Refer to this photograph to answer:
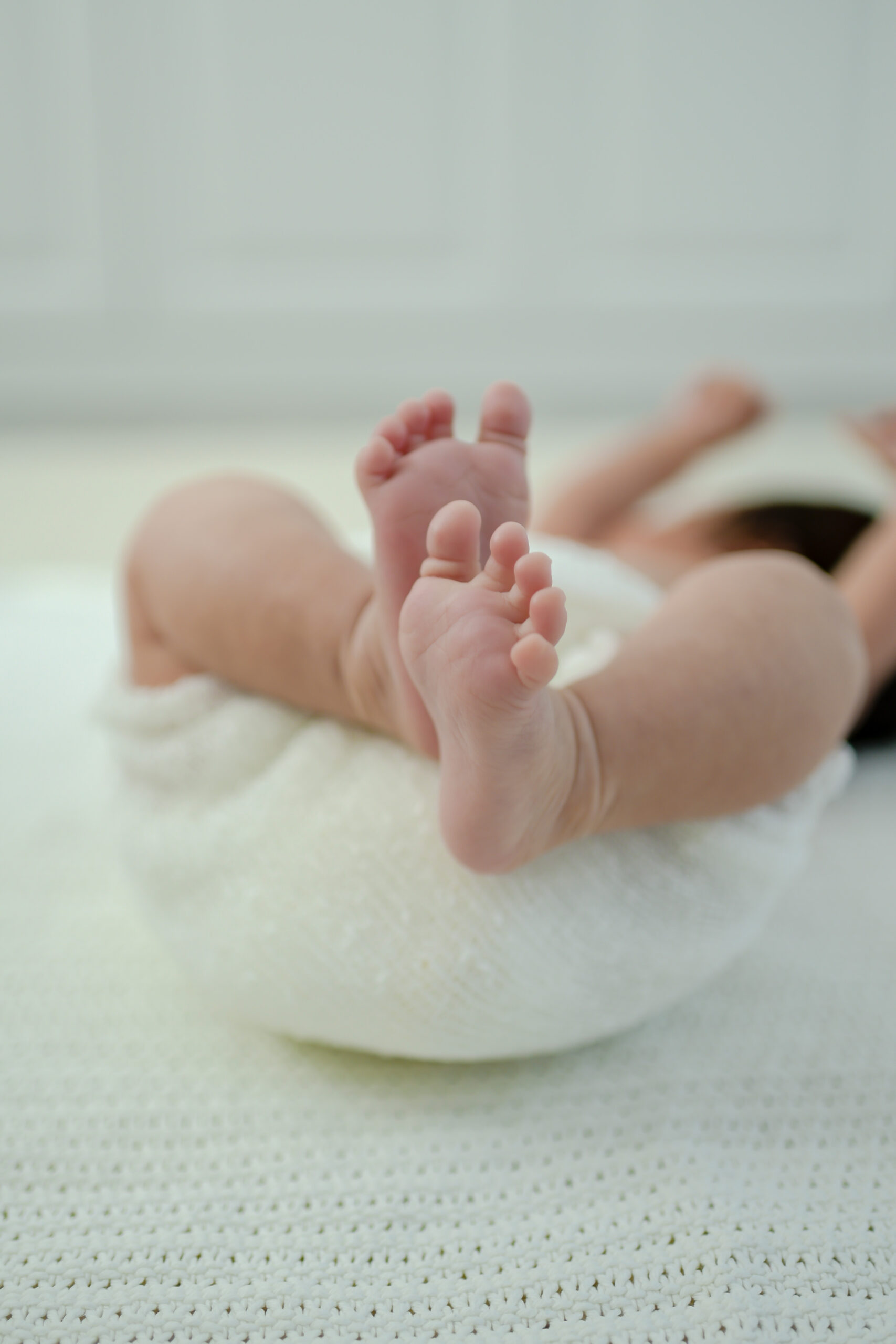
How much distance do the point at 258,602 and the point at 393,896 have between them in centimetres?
18

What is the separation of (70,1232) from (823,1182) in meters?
0.35

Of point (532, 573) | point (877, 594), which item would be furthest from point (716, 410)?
point (532, 573)

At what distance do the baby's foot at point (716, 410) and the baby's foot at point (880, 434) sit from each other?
0.38 feet

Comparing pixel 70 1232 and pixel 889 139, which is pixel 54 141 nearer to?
pixel 889 139

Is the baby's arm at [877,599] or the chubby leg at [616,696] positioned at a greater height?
the chubby leg at [616,696]

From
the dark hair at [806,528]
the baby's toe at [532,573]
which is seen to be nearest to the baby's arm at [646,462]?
the dark hair at [806,528]

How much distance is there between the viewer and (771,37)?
2479 millimetres

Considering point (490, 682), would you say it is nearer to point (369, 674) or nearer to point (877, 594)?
point (369, 674)

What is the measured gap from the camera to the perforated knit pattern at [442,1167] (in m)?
0.49

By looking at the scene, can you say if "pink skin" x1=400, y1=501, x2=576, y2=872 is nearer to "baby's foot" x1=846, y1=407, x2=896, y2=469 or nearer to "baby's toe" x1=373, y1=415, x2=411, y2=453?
"baby's toe" x1=373, y1=415, x2=411, y2=453

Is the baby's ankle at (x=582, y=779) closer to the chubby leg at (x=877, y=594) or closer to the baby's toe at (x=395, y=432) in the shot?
the baby's toe at (x=395, y=432)

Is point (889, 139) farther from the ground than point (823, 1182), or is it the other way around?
point (889, 139)

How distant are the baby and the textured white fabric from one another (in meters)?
0.03

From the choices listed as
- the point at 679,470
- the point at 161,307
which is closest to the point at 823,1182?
the point at 679,470
